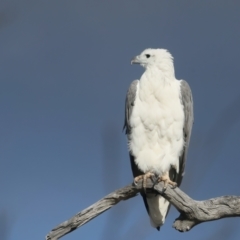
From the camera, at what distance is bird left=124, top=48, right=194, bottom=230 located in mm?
6820

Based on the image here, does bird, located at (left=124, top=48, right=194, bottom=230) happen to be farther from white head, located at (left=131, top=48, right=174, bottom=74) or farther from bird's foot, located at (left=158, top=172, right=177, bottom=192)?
white head, located at (left=131, top=48, right=174, bottom=74)

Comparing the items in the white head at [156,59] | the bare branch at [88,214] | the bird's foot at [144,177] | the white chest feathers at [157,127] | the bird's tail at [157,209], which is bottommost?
the bird's tail at [157,209]

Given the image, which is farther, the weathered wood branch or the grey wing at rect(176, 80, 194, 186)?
the grey wing at rect(176, 80, 194, 186)

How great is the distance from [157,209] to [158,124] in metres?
1.28

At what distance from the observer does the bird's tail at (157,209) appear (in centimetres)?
730

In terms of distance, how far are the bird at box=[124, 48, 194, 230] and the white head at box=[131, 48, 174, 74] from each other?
12 centimetres

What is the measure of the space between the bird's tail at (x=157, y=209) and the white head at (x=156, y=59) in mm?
1770

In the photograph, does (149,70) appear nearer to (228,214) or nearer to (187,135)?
(187,135)

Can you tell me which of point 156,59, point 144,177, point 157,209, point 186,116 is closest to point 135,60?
point 156,59

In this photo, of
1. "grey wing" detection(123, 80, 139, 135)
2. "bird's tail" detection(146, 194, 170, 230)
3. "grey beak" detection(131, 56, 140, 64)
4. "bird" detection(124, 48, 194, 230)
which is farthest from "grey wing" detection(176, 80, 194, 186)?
"grey beak" detection(131, 56, 140, 64)

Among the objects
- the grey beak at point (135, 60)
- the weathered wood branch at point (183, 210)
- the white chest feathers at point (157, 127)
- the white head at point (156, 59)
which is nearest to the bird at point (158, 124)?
the white chest feathers at point (157, 127)

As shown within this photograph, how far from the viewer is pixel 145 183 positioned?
6.51 metres

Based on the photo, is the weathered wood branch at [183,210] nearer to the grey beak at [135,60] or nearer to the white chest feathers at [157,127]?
the white chest feathers at [157,127]

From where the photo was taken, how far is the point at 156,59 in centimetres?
743
